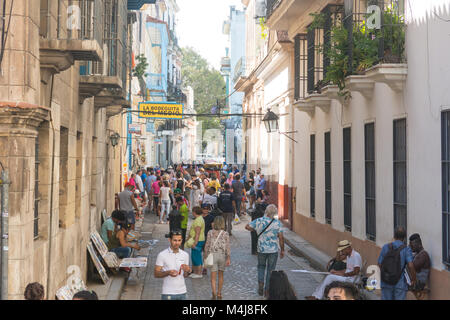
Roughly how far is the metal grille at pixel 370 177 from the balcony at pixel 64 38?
6069mm

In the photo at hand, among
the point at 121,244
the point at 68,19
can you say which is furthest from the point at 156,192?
the point at 68,19

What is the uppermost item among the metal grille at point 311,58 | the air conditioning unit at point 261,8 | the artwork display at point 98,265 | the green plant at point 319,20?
the air conditioning unit at point 261,8

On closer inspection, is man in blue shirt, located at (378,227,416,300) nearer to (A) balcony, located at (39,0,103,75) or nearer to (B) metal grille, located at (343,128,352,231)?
(A) balcony, located at (39,0,103,75)

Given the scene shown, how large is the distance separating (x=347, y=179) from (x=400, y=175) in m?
3.58

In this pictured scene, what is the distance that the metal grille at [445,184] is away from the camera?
946cm

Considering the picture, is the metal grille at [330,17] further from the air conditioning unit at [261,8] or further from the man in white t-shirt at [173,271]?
the air conditioning unit at [261,8]

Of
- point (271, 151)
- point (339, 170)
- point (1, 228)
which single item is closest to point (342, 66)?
point (339, 170)

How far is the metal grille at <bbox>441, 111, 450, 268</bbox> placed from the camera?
31.0 feet

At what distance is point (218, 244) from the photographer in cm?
1169

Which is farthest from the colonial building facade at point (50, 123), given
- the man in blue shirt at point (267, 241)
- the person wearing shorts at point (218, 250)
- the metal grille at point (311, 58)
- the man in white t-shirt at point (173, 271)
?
the metal grille at point (311, 58)

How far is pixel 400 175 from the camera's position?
11766 millimetres

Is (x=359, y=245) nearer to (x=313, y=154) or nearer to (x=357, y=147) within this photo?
(x=357, y=147)

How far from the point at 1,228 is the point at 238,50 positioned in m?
54.8

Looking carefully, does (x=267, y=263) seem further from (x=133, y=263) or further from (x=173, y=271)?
(x=173, y=271)
